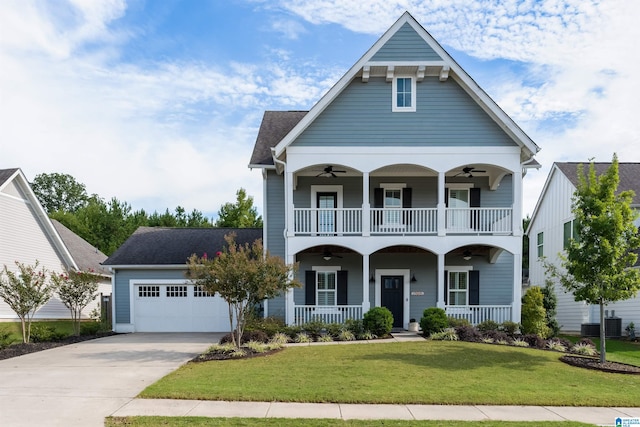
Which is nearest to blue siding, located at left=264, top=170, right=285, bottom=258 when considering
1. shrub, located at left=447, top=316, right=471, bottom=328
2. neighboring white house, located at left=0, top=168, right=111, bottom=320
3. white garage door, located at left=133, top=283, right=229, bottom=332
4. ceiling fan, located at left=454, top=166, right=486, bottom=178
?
white garage door, located at left=133, top=283, right=229, bottom=332

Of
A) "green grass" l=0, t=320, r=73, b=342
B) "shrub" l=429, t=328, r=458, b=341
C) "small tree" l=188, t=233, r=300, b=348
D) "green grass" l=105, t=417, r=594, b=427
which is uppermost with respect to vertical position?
"small tree" l=188, t=233, r=300, b=348

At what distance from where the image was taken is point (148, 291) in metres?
18.2

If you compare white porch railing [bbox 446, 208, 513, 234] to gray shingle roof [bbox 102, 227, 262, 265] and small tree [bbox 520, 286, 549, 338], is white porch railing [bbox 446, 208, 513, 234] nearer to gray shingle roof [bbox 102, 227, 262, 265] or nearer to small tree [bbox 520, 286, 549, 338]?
small tree [bbox 520, 286, 549, 338]

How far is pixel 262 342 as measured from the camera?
12.8 m

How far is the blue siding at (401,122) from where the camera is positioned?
50.6 feet

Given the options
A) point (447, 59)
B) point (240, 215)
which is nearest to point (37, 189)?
point (240, 215)

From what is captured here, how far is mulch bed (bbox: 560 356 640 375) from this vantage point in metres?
9.80

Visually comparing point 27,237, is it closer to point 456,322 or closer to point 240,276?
point 240,276

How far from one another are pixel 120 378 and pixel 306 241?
25.4 feet

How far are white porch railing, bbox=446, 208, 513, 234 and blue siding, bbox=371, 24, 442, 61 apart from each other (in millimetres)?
5757

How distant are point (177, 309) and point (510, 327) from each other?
44.0 ft

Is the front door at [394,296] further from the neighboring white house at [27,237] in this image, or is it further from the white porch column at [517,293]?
the neighboring white house at [27,237]

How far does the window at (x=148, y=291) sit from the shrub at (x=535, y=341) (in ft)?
48.2

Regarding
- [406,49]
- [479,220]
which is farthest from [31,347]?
[479,220]
